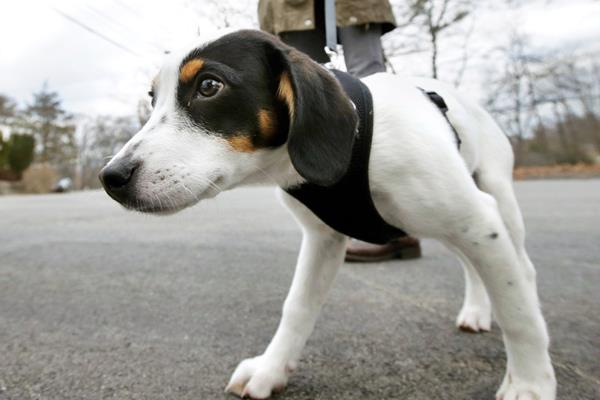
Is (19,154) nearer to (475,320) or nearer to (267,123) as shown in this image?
(475,320)

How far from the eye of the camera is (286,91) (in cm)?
163

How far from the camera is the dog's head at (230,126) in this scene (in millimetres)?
1487

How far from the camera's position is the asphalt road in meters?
1.79

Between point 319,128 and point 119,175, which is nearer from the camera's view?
point 119,175

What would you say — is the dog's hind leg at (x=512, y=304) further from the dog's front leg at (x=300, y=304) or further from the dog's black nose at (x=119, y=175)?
the dog's black nose at (x=119, y=175)

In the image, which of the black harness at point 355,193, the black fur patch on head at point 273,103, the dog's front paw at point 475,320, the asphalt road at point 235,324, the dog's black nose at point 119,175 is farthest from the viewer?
the dog's front paw at point 475,320

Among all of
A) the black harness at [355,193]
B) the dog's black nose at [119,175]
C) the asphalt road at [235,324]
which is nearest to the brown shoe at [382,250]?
the asphalt road at [235,324]

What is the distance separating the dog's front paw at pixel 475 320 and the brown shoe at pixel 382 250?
1.50 m

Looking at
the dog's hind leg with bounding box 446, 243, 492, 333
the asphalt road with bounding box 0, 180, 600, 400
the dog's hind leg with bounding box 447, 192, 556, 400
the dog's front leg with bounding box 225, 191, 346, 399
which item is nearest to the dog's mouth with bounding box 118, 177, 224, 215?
the dog's front leg with bounding box 225, 191, 346, 399

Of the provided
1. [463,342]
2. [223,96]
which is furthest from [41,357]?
[463,342]

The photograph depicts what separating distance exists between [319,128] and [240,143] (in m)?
0.25

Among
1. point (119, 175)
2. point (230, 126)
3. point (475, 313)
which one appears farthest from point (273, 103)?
point (475, 313)

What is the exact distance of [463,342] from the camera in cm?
222

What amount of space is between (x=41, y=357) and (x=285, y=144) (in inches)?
50.0
